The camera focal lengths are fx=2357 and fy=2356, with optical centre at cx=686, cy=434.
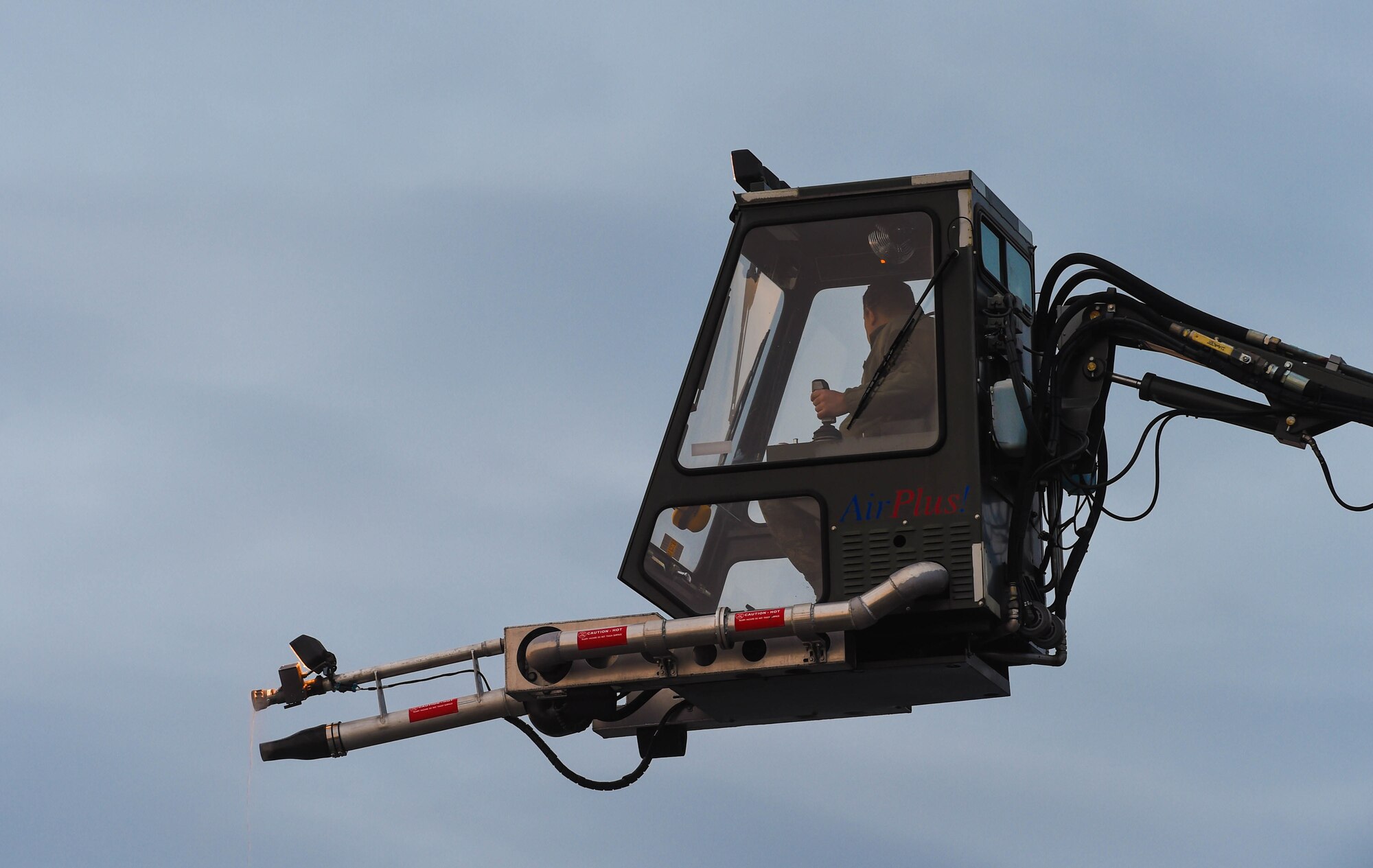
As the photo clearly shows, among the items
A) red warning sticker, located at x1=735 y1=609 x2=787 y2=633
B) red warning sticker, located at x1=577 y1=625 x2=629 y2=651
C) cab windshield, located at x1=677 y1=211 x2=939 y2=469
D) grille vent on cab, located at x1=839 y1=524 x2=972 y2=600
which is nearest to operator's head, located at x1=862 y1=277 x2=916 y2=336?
cab windshield, located at x1=677 y1=211 x2=939 y2=469

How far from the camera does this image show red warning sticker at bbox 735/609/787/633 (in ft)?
40.5

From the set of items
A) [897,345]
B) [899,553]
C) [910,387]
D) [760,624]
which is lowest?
[760,624]

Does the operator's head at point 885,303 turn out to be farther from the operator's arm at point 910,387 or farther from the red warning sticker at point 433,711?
the red warning sticker at point 433,711

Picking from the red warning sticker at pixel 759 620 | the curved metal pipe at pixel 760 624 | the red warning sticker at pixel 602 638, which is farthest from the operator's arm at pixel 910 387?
the red warning sticker at pixel 602 638

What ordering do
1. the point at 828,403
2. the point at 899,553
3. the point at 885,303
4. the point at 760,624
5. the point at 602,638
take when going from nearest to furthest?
the point at 760,624
the point at 899,553
the point at 602,638
the point at 828,403
the point at 885,303

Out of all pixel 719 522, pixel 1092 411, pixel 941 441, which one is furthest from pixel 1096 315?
pixel 719 522

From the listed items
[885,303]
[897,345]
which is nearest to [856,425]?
[897,345]

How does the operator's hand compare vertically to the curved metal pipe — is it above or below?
above

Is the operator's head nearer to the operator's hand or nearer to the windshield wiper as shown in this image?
the windshield wiper

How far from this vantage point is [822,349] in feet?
43.8

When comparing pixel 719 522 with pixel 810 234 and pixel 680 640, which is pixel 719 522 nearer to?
pixel 680 640

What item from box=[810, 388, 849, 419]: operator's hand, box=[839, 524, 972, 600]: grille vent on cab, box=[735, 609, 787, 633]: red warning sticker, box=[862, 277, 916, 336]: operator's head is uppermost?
box=[862, 277, 916, 336]: operator's head

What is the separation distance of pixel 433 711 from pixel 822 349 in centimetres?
323

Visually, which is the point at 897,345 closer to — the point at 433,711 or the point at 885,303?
the point at 885,303
